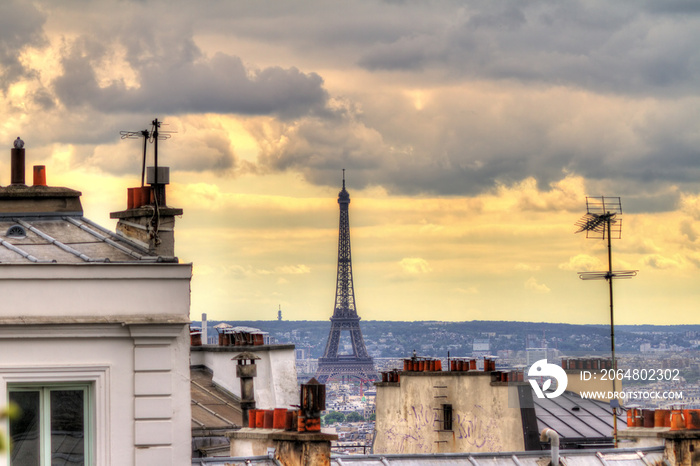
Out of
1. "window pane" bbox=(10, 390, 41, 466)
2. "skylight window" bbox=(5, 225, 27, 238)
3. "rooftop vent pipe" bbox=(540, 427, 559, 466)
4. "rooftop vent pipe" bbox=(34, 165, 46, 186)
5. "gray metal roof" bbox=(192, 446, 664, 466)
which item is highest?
"rooftop vent pipe" bbox=(34, 165, 46, 186)

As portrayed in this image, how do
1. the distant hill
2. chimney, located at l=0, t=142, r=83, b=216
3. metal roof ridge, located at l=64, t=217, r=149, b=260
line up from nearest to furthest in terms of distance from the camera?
metal roof ridge, located at l=64, t=217, r=149, b=260 < chimney, located at l=0, t=142, r=83, b=216 < the distant hill

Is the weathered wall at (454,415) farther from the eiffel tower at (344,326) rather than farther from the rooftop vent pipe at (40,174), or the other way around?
the eiffel tower at (344,326)

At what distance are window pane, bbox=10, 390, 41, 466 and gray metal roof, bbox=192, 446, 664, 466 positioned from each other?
623 centimetres

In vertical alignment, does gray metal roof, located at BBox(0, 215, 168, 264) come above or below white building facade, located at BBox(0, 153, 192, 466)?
above

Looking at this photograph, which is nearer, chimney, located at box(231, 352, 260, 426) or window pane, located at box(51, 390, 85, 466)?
window pane, located at box(51, 390, 85, 466)

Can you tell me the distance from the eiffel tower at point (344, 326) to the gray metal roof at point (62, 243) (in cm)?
15371

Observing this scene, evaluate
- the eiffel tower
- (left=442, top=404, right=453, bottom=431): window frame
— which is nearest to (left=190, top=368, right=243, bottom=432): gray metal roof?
(left=442, top=404, right=453, bottom=431): window frame

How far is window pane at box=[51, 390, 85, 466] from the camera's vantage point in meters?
15.1

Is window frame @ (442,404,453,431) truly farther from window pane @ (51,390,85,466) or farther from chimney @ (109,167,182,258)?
window pane @ (51,390,85,466)

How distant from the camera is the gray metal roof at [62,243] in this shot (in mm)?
15594

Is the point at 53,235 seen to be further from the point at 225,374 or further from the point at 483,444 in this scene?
the point at 483,444

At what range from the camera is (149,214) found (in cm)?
1867

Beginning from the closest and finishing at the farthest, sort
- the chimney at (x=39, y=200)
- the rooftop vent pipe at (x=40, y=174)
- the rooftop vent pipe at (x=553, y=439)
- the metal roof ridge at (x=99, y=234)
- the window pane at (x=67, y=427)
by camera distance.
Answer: the window pane at (x=67, y=427), the metal roof ridge at (x=99, y=234), the chimney at (x=39, y=200), the rooftop vent pipe at (x=40, y=174), the rooftop vent pipe at (x=553, y=439)

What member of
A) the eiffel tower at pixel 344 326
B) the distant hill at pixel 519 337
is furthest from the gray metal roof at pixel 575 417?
the eiffel tower at pixel 344 326
